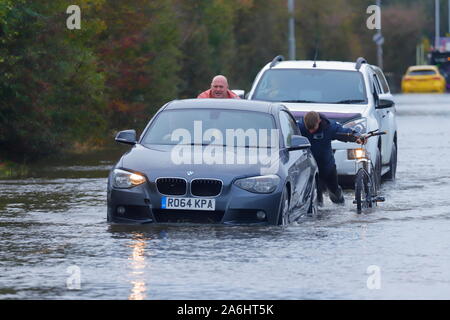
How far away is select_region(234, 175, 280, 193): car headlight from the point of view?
15.4m

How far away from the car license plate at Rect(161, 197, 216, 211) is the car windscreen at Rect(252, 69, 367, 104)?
7.11 metres

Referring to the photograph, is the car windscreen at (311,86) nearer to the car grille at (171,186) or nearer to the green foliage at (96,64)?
the green foliage at (96,64)

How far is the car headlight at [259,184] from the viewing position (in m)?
15.4

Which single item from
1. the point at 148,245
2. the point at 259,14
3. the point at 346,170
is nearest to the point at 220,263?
the point at 148,245

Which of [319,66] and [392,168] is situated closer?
[319,66]

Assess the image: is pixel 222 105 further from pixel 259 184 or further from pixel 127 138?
pixel 259 184

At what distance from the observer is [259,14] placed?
222 ft

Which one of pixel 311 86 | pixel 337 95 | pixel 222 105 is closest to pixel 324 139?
pixel 222 105

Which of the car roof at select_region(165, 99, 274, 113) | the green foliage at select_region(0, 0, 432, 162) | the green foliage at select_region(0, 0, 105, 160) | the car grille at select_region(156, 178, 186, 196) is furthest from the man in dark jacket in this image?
the green foliage at select_region(0, 0, 105, 160)

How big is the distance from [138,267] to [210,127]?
14.7 ft

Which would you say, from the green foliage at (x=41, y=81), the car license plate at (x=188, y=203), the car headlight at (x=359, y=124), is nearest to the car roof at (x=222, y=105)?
the car license plate at (x=188, y=203)

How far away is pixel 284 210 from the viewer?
1573 centimetres

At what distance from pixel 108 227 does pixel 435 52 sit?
8850 cm
